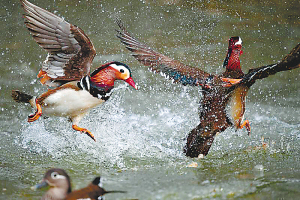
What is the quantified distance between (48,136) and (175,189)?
1.74 meters

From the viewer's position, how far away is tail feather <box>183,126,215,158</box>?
143 inches

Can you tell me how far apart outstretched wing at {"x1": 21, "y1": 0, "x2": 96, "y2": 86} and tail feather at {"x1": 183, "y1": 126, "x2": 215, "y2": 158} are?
3.49ft

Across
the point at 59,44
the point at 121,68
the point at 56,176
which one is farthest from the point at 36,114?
the point at 56,176

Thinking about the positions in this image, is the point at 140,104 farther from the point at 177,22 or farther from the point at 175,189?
the point at 175,189

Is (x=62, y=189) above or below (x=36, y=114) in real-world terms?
below

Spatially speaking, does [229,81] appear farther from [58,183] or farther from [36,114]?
[58,183]

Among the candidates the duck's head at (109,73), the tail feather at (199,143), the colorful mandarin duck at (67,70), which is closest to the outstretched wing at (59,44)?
the colorful mandarin duck at (67,70)

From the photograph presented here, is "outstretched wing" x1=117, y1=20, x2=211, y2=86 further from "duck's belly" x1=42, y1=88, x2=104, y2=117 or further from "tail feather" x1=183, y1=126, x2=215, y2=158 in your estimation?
"duck's belly" x1=42, y1=88, x2=104, y2=117

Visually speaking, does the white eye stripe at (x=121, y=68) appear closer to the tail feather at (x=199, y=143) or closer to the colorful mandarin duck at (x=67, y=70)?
the colorful mandarin duck at (x=67, y=70)

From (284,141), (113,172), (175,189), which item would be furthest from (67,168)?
(284,141)

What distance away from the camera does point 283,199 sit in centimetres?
271

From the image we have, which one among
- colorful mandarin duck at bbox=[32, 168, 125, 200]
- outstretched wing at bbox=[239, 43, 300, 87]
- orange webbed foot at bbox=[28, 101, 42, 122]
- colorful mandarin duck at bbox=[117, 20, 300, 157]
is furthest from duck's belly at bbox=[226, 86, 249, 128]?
colorful mandarin duck at bbox=[32, 168, 125, 200]

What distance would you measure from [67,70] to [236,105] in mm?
1437

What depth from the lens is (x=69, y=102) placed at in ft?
12.1
